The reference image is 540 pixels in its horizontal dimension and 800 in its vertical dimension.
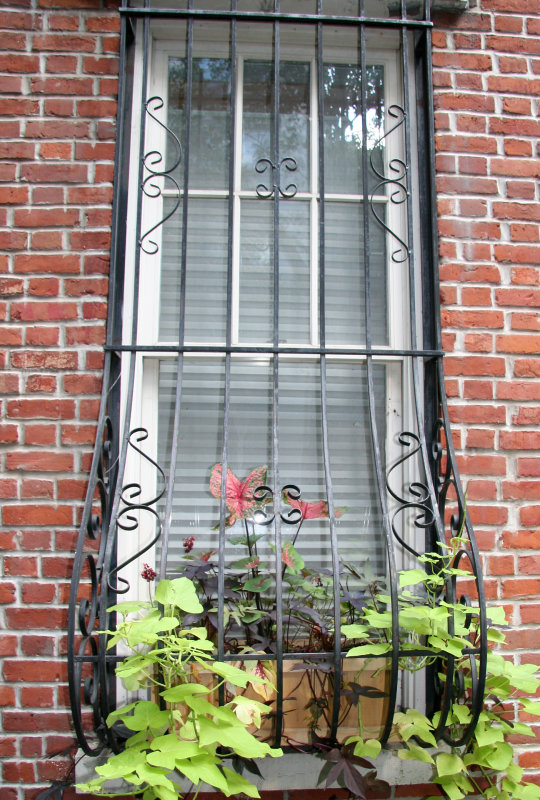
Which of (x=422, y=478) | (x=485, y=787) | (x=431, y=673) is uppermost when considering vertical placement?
(x=422, y=478)

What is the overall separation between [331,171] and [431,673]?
1.68m

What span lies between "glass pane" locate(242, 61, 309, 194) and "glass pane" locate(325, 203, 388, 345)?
188 millimetres

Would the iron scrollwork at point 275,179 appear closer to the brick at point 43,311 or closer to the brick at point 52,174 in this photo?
the brick at point 52,174

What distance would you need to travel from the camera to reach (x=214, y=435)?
1959 millimetres

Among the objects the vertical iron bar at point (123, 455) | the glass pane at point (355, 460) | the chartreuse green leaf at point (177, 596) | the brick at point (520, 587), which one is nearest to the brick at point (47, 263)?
the vertical iron bar at point (123, 455)

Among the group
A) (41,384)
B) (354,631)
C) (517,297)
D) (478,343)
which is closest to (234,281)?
(41,384)

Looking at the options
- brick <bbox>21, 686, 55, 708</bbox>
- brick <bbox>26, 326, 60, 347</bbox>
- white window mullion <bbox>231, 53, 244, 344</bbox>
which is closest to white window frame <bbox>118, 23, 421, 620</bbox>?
white window mullion <bbox>231, 53, 244, 344</bbox>

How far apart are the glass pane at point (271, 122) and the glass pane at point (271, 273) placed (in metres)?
0.10

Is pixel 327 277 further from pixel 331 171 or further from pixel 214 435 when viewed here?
pixel 214 435

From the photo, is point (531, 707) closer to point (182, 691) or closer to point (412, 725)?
point (412, 725)

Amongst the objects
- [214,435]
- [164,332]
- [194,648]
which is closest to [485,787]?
[194,648]

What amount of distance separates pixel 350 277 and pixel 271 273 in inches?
10.8

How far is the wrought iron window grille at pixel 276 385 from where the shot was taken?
1.57 metres

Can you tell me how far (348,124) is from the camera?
2.12 metres
